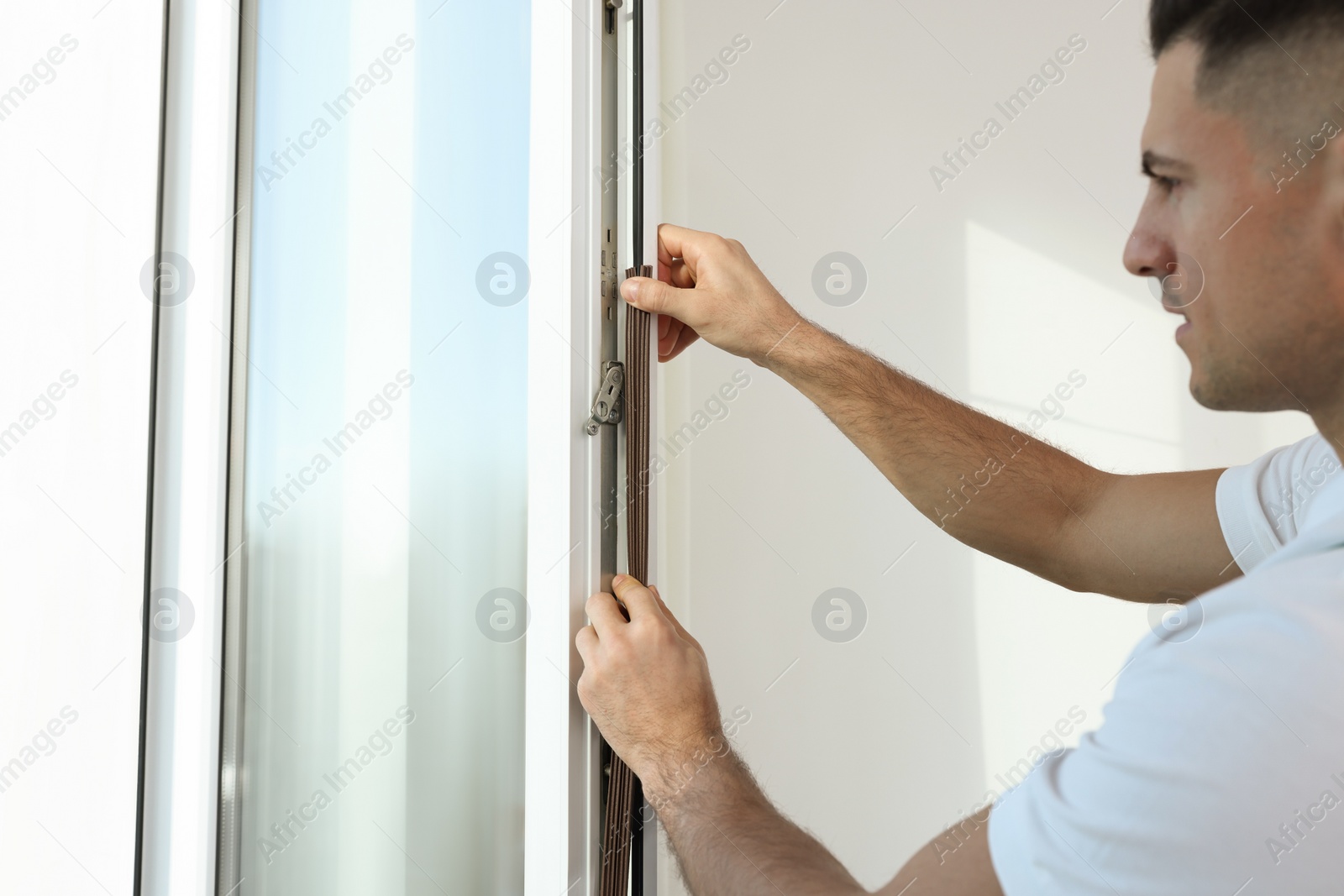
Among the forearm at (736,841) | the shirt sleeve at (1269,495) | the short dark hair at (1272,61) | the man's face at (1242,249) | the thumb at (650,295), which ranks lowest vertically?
the shirt sleeve at (1269,495)

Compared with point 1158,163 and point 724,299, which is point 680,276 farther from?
point 1158,163

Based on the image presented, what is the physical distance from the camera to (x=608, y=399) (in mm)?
879

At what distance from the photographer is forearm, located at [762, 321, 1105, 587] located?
103 cm

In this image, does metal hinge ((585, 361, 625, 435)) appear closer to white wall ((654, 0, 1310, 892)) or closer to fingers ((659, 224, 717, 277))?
fingers ((659, 224, 717, 277))

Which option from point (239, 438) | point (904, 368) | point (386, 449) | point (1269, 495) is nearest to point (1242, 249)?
point (1269, 495)

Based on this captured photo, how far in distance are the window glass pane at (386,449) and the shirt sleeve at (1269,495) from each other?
749mm

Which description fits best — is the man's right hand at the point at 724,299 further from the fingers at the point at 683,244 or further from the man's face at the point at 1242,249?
the man's face at the point at 1242,249

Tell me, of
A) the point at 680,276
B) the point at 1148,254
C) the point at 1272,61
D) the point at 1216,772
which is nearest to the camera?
the point at 1216,772

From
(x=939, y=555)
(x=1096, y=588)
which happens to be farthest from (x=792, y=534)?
(x=1096, y=588)

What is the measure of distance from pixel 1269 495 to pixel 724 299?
1.97 feet

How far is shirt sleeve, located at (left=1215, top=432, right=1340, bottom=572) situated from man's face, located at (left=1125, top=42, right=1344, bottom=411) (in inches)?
7.9

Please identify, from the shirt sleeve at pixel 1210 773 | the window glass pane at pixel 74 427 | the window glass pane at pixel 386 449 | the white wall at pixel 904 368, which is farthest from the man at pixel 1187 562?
the white wall at pixel 904 368

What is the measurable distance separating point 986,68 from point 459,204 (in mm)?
1460

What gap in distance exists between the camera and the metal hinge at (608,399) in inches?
34.4
